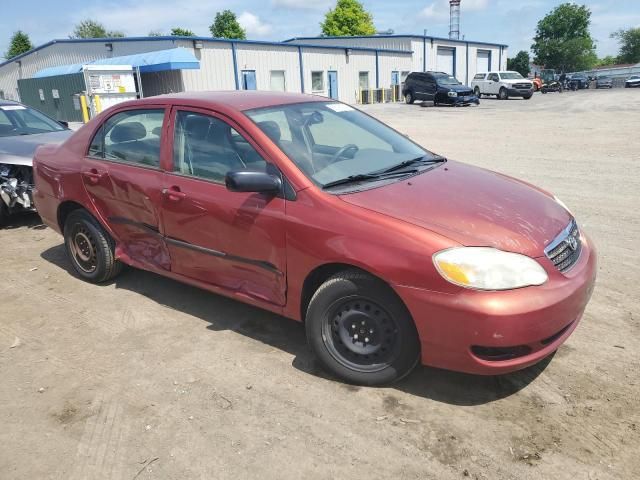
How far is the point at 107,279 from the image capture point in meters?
4.72

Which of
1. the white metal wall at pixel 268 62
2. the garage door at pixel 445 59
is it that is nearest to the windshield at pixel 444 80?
the white metal wall at pixel 268 62

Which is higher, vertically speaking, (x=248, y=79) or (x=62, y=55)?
(x=62, y=55)

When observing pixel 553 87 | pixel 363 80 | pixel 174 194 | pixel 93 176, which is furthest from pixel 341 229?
pixel 553 87

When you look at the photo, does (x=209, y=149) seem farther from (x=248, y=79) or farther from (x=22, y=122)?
(x=248, y=79)

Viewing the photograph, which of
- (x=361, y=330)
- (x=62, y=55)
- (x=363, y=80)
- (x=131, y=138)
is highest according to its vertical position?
(x=62, y=55)

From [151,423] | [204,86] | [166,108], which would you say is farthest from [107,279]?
[204,86]

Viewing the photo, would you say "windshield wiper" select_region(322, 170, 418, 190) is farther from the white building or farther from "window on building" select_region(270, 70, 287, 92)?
"window on building" select_region(270, 70, 287, 92)

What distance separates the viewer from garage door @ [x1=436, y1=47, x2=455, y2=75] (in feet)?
161

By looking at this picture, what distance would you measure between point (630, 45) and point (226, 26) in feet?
237

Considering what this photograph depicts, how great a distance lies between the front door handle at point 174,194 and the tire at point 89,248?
1088 millimetres

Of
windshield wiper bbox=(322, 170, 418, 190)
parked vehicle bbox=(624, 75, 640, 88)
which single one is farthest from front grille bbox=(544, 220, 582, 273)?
parked vehicle bbox=(624, 75, 640, 88)

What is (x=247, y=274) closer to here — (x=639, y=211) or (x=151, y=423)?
(x=151, y=423)

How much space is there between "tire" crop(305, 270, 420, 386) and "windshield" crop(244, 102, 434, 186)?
0.70 m

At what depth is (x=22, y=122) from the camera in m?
7.86
